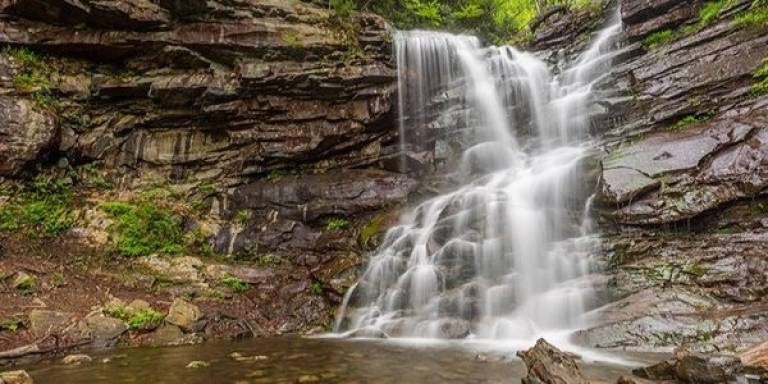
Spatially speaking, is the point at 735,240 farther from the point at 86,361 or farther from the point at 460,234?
the point at 86,361

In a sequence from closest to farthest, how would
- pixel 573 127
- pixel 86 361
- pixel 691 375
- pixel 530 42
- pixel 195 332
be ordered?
pixel 691 375
pixel 86 361
pixel 195 332
pixel 573 127
pixel 530 42

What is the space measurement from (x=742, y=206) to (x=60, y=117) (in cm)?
1583

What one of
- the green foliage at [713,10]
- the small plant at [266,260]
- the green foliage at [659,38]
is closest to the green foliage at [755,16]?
the green foliage at [713,10]

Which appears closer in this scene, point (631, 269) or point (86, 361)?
point (86, 361)

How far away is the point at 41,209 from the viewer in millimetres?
11625

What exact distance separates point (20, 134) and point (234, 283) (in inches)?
250

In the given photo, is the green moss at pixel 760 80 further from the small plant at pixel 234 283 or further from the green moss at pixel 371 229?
the small plant at pixel 234 283

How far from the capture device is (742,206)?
8.49 m

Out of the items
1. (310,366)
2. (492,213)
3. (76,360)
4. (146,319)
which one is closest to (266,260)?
(146,319)

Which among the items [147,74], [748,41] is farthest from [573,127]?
[147,74]

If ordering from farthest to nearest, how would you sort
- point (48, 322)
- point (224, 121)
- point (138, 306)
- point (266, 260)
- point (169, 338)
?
point (224, 121) → point (266, 260) → point (138, 306) → point (169, 338) → point (48, 322)

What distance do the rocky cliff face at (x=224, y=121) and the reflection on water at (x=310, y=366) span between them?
140 inches

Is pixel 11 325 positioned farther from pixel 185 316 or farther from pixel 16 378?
pixel 16 378

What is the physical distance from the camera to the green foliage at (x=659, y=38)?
1345 cm
